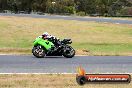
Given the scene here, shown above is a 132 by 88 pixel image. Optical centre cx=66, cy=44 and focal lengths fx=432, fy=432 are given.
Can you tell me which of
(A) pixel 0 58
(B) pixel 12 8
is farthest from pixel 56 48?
(B) pixel 12 8

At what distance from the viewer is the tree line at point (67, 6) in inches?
3740

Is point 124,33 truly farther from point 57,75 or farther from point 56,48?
point 57,75

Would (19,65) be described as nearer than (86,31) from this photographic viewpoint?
Yes


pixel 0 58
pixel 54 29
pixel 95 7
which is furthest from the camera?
pixel 95 7

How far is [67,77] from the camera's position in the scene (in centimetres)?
1346

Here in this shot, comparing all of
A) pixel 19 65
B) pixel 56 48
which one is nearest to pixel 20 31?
pixel 56 48

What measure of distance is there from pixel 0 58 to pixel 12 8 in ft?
284

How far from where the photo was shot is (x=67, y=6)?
96188mm

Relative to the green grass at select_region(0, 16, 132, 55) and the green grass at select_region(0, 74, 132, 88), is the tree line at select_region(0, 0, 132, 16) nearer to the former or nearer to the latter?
the green grass at select_region(0, 16, 132, 55)

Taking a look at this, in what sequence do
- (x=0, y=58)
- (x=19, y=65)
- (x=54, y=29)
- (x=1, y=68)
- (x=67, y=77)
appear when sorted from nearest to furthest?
(x=67, y=77), (x=1, y=68), (x=19, y=65), (x=0, y=58), (x=54, y=29)

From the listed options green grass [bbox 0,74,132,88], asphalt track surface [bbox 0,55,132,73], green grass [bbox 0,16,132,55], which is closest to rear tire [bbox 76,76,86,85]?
green grass [bbox 0,74,132,88]

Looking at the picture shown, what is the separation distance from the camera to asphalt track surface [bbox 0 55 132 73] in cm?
1566

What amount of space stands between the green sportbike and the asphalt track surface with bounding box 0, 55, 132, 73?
34 cm

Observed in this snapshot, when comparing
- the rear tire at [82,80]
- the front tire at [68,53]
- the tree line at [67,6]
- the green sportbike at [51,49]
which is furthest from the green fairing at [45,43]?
the tree line at [67,6]
